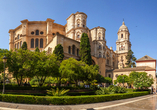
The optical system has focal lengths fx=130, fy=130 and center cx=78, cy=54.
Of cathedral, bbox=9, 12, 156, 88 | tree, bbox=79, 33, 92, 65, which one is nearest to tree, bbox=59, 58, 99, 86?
tree, bbox=79, 33, 92, 65

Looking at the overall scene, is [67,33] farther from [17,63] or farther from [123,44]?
[123,44]

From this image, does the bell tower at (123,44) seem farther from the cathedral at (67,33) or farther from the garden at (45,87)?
the garden at (45,87)

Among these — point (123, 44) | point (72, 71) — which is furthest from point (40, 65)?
point (123, 44)

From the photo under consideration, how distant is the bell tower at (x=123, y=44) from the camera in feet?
261

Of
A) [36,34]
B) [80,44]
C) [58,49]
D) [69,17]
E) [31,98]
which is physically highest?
[69,17]

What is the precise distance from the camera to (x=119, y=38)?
8294cm

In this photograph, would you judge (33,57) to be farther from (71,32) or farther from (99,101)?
(71,32)

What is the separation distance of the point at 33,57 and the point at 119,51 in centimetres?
7152

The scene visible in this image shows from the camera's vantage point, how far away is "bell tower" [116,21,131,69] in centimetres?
7969

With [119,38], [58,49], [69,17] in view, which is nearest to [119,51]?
[119,38]

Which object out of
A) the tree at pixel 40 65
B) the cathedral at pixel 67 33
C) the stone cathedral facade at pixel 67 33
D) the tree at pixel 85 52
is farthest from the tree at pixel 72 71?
the stone cathedral facade at pixel 67 33

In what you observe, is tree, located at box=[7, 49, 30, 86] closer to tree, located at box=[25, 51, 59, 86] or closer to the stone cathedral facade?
tree, located at box=[25, 51, 59, 86]

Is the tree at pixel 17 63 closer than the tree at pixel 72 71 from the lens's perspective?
Yes

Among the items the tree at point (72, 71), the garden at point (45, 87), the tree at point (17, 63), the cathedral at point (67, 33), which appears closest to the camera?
the garden at point (45, 87)
